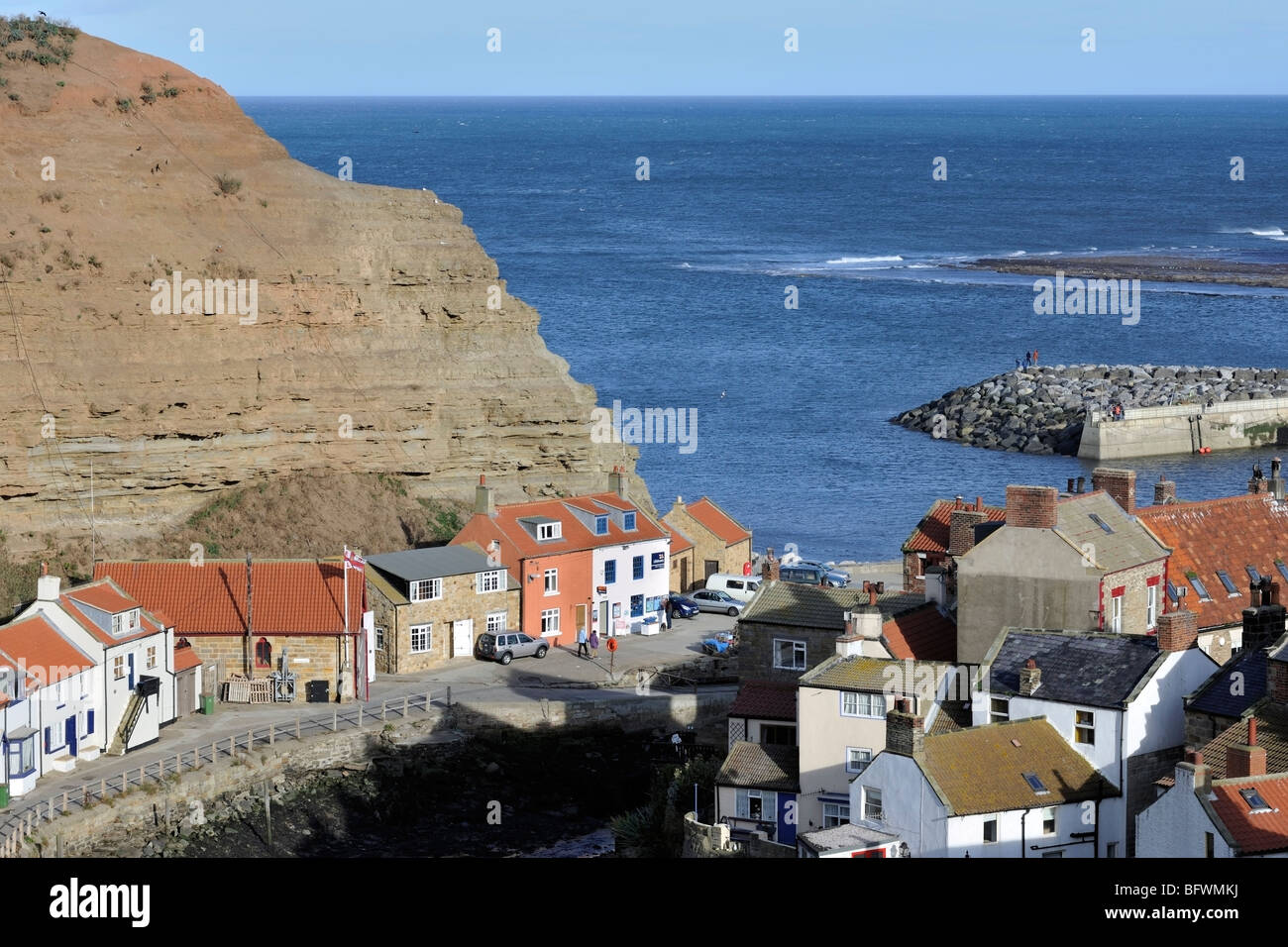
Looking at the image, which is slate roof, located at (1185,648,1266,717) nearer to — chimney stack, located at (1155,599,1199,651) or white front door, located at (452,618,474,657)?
chimney stack, located at (1155,599,1199,651)

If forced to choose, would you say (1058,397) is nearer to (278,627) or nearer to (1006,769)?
(278,627)

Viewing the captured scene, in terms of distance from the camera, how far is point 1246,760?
2955cm

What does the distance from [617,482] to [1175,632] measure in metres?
32.0

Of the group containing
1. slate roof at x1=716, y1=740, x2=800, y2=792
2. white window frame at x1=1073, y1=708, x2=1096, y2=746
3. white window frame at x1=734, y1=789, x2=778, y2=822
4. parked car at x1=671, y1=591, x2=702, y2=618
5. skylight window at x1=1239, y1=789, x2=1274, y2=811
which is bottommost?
parked car at x1=671, y1=591, x2=702, y2=618

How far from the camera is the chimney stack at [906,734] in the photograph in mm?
33125

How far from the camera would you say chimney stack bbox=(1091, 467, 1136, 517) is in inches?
1866

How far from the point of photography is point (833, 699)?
130 feet

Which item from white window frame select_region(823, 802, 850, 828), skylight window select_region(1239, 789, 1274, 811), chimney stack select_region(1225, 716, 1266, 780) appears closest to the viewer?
skylight window select_region(1239, 789, 1274, 811)

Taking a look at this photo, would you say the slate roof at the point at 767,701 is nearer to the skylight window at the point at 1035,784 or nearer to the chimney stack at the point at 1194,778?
the skylight window at the point at 1035,784

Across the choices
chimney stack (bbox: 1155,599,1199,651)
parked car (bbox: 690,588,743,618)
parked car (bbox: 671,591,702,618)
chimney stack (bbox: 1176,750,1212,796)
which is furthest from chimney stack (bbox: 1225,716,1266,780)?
parked car (bbox: 671,591,702,618)

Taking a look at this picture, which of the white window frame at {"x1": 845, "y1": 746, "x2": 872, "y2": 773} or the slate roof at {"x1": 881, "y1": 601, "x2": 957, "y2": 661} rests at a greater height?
the slate roof at {"x1": 881, "y1": 601, "x2": 957, "y2": 661}

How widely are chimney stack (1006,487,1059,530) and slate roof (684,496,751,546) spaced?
27350mm

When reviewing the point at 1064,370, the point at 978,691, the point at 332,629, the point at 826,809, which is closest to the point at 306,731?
the point at 332,629

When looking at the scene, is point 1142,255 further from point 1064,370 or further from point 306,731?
point 306,731
